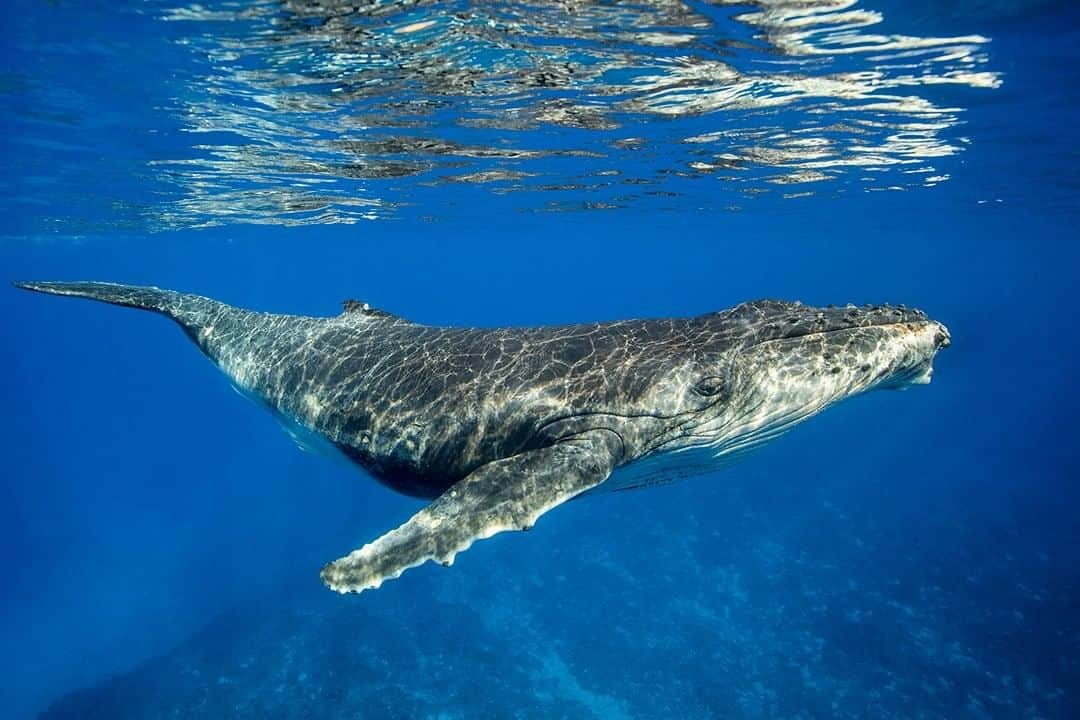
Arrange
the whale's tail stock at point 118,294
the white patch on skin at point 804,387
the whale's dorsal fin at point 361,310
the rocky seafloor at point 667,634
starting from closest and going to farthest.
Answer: the white patch on skin at point 804,387
the whale's dorsal fin at point 361,310
the whale's tail stock at point 118,294
the rocky seafloor at point 667,634

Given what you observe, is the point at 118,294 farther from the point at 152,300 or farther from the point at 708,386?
the point at 708,386

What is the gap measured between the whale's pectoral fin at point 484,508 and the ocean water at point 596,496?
8516 millimetres

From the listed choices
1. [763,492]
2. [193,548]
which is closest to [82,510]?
[193,548]

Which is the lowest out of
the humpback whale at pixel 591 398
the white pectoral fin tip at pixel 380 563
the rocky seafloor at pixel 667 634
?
the rocky seafloor at pixel 667 634

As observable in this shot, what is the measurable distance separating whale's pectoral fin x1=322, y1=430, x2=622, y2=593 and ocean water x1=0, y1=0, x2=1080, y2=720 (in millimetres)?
8516

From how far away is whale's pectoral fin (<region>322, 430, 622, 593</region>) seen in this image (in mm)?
5090

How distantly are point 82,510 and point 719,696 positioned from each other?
2466 inches

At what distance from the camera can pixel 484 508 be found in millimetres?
5438

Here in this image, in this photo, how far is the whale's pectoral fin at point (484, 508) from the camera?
16.7 ft

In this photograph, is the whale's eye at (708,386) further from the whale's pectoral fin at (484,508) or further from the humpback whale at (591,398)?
the whale's pectoral fin at (484,508)

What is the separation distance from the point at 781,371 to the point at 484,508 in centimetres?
379

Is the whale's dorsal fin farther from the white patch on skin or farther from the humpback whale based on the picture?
the white patch on skin

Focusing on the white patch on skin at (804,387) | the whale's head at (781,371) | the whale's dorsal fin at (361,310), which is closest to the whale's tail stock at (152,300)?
the whale's dorsal fin at (361,310)

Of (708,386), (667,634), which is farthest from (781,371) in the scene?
(667,634)
